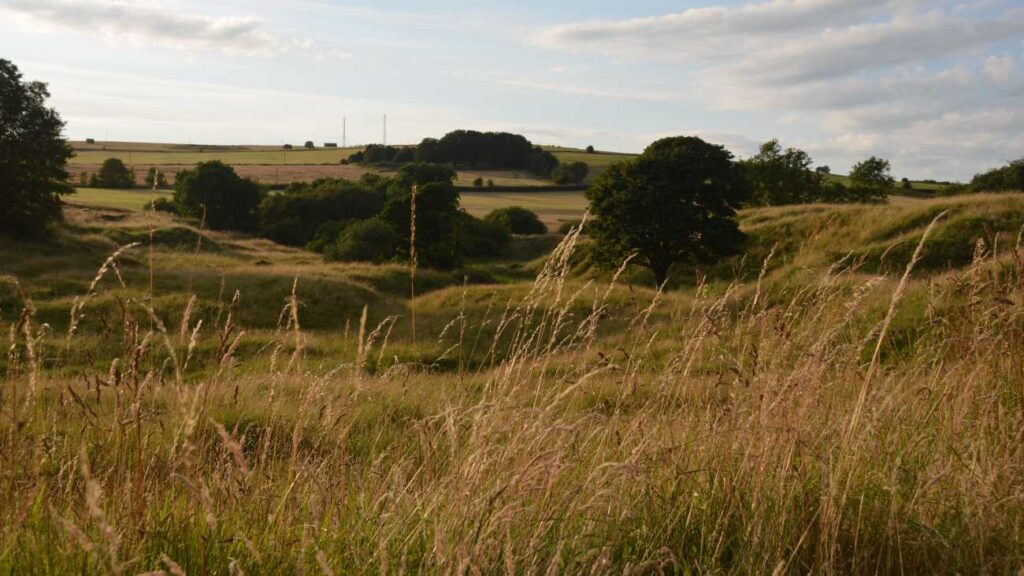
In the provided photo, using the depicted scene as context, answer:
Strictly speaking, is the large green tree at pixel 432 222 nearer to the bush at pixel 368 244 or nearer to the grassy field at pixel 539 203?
the bush at pixel 368 244

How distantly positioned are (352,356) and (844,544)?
1734 cm

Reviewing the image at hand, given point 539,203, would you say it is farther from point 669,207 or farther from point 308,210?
point 669,207

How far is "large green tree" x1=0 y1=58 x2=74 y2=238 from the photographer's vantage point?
1729 inches

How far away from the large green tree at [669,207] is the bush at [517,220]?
30035mm

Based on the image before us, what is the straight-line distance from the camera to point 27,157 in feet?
148

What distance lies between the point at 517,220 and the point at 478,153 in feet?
159

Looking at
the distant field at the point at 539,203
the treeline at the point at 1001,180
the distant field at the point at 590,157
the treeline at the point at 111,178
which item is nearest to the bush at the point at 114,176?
the treeline at the point at 111,178

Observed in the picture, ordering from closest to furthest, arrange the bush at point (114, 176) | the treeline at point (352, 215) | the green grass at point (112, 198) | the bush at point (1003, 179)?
the treeline at point (352, 215)
the bush at point (1003, 179)
the green grass at point (112, 198)
the bush at point (114, 176)

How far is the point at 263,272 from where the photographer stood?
36.1 metres

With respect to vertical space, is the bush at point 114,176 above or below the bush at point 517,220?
above

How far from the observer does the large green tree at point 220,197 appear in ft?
236

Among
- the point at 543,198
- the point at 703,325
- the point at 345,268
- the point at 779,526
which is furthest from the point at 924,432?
the point at 543,198

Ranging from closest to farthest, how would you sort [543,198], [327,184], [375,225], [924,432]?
[924,432] → [375,225] → [327,184] → [543,198]

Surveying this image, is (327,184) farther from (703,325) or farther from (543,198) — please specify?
(703,325)
